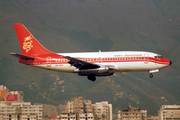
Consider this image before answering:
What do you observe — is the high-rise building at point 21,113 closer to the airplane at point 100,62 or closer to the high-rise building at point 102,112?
the high-rise building at point 102,112

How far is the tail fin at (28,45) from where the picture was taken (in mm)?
75875

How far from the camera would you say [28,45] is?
77188mm

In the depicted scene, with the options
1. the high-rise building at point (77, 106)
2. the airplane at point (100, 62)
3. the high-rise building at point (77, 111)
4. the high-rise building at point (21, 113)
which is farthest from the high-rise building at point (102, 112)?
the airplane at point (100, 62)

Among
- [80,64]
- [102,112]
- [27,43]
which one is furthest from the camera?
[102,112]

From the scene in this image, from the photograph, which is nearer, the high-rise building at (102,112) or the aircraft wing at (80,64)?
the aircraft wing at (80,64)

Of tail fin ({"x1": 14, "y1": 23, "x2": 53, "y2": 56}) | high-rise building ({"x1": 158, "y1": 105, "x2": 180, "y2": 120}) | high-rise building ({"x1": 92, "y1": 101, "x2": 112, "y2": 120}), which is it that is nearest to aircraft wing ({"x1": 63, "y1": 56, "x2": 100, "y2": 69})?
tail fin ({"x1": 14, "y1": 23, "x2": 53, "y2": 56})

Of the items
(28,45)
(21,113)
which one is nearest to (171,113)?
(21,113)

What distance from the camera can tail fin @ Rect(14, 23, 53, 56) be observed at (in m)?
75.9

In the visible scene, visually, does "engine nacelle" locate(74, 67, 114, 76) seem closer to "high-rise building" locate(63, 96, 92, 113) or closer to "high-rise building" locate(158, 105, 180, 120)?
"high-rise building" locate(63, 96, 92, 113)

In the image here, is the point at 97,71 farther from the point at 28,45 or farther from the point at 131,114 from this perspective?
the point at 131,114

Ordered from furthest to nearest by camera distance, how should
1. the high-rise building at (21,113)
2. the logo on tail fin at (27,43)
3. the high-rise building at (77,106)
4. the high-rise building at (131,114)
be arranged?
the high-rise building at (21,113) → the high-rise building at (77,106) → the high-rise building at (131,114) → the logo on tail fin at (27,43)

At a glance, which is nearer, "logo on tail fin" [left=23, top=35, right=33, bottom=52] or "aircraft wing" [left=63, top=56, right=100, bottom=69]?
"aircraft wing" [left=63, top=56, right=100, bottom=69]

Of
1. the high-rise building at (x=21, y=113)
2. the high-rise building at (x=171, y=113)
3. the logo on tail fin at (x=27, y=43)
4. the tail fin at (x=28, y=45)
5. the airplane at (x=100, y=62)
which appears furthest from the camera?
the high-rise building at (x=21, y=113)

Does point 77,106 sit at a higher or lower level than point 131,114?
higher
